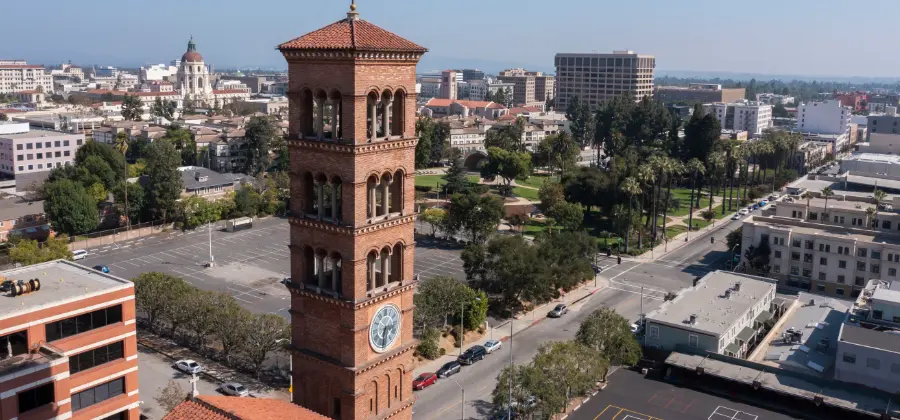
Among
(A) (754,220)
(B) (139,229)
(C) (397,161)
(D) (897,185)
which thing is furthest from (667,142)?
(C) (397,161)

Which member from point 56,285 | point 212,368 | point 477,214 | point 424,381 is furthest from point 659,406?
point 477,214

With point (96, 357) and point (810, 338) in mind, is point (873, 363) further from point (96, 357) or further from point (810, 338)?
point (96, 357)

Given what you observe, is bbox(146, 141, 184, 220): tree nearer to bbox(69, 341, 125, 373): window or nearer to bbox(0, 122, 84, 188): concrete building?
bbox(0, 122, 84, 188): concrete building

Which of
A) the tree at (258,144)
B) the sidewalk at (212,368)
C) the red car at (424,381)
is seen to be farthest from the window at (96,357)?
the tree at (258,144)

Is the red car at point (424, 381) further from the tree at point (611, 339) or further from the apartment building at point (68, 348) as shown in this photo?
the apartment building at point (68, 348)

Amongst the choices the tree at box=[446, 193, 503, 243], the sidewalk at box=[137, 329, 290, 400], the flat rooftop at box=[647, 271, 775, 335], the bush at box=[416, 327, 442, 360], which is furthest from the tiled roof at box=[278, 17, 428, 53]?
the tree at box=[446, 193, 503, 243]
